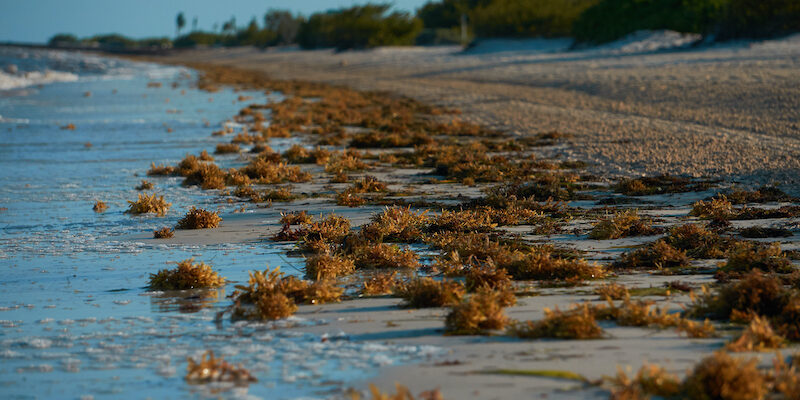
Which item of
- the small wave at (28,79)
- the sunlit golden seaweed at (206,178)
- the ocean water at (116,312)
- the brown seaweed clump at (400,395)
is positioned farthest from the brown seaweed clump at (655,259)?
the small wave at (28,79)

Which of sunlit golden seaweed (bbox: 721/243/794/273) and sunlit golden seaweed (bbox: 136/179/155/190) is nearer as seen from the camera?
sunlit golden seaweed (bbox: 721/243/794/273)

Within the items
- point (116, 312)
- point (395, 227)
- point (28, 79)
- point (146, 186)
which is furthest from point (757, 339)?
point (28, 79)

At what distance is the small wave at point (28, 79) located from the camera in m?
49.4

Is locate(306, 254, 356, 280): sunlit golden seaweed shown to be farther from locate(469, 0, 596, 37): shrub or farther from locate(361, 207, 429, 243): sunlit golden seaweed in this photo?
locate(469, 0, 596, 37): shrub

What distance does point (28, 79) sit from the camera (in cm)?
5666

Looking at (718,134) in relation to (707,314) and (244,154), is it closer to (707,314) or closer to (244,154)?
(244,154)

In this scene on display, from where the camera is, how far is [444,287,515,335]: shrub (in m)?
4.87

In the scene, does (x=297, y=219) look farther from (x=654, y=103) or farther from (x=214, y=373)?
(x=654, y=103)

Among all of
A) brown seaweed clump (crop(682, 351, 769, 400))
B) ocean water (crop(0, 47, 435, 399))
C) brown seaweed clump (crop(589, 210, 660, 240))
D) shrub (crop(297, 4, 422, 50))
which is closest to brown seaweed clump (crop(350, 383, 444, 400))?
ocean water (crop(0, 47, 435, 399))

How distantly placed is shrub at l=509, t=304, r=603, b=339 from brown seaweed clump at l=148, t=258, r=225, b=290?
2.42 metres

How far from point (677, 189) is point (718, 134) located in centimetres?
525

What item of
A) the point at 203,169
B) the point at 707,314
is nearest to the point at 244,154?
the point at 203,169

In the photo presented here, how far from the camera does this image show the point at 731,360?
376 centimetres

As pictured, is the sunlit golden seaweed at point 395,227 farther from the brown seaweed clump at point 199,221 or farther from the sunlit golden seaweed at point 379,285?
the brown seaweed clump at point 199,221
